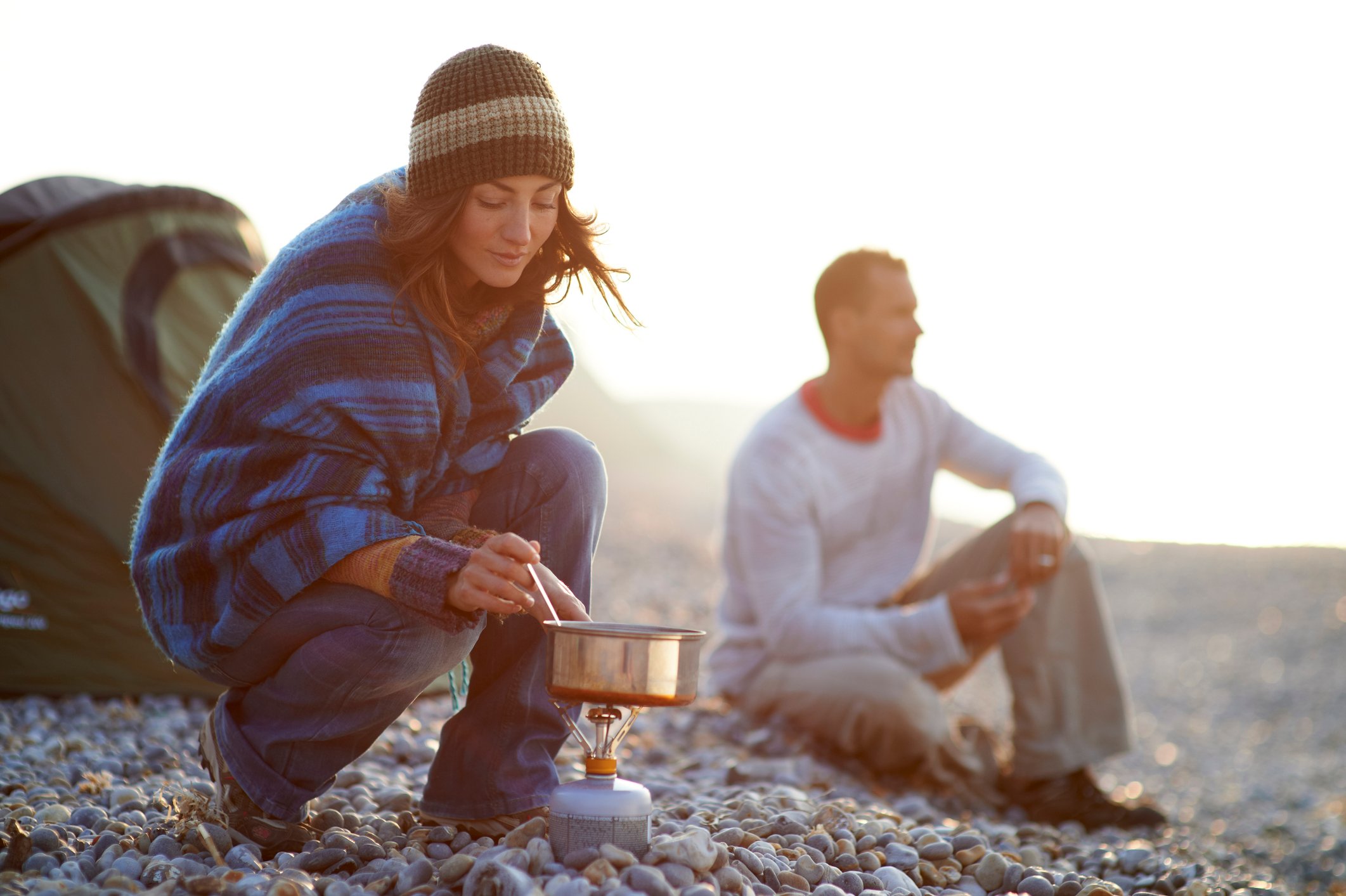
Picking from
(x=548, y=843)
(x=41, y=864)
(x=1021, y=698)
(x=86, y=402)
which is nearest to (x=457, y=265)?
(x=548, y=843)

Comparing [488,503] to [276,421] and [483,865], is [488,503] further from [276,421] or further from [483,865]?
[483,865]

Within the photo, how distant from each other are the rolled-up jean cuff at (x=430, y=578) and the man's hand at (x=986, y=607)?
Answer: 2.30 m

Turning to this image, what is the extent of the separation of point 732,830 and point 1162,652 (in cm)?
807

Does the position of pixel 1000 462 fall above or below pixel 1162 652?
above

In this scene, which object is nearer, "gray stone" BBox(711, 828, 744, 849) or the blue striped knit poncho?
the blue striped knit poncho

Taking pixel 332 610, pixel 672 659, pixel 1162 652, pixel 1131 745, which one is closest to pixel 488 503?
pixel 332 610

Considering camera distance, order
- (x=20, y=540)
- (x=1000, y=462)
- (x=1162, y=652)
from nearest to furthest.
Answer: (x=20, y=540)
(x=1000, y=462)
(x=1162, y=652)

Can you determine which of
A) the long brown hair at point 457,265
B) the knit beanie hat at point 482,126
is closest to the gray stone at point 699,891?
Result: the long brown hair at point 457,265

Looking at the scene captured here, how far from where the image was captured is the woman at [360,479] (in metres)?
2.11

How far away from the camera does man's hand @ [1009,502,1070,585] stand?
4008 millimetres

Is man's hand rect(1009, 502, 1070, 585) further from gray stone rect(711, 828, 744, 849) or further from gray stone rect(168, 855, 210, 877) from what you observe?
gray stone rect(168, 855, 210, 877)

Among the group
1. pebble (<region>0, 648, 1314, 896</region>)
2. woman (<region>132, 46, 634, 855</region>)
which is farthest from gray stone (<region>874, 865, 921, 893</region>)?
woman (<region>132, 46, 634, 855</region>)

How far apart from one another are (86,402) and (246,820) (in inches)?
95.8

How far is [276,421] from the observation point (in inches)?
83.4
